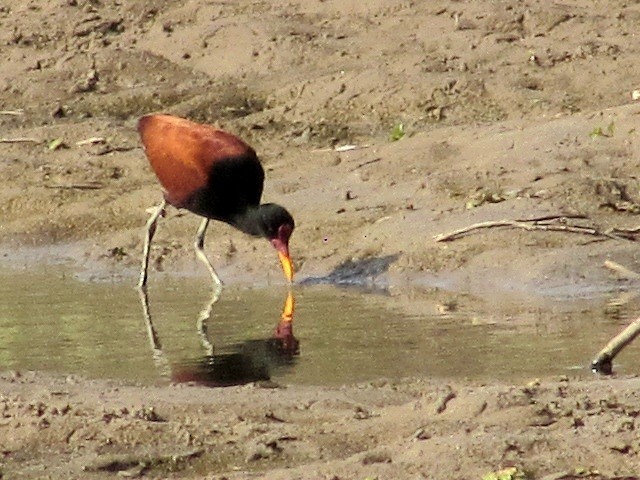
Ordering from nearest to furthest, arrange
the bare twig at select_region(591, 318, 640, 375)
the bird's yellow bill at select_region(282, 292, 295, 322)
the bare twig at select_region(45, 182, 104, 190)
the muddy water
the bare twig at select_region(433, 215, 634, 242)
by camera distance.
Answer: the bare twig at select_region(591, 318, 640, 375) → the muddy water → the bird's yellow bill at select_region(282, 292, 295, 322) → the bare twig at select_region(433, 215, 634, 242) → the bare twig at select_region(45, 182, 104, 190)

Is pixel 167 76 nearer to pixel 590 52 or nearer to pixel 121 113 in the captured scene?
pixel 121 113

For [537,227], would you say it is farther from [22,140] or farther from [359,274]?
[22,140]

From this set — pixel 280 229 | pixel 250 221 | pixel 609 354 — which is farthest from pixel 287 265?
pixel 609 354

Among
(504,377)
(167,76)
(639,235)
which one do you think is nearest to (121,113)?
(167,76)

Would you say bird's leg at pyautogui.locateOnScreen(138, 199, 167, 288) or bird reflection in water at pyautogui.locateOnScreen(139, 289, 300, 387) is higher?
bird reflection in water at pyautogui.locateOnScreen(139, 289, 300, 387)

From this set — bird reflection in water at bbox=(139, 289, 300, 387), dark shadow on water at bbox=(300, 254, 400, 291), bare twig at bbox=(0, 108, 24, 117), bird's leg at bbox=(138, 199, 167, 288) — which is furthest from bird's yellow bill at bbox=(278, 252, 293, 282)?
bare twig at bbox=(0, 108, 24, 117)

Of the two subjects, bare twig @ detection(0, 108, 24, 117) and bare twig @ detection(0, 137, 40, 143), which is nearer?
bare twig @ detection(0, 137, 40, 143)

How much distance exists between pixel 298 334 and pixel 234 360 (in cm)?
72

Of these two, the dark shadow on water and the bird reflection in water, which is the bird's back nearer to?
the dark shadow on water

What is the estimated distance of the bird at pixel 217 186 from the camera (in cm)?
1070

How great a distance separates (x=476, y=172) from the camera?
38.3 feet

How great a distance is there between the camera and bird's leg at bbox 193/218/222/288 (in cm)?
1074

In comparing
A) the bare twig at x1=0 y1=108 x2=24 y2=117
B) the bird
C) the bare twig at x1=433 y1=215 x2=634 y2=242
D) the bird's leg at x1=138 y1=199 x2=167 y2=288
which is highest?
the bird

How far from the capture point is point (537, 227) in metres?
10.6
